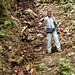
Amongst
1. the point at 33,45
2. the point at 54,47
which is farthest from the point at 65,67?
the point at 33,45

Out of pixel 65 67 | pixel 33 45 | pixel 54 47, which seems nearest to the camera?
pixel 65 67

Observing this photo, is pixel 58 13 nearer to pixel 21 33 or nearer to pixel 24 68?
pixel 21 33

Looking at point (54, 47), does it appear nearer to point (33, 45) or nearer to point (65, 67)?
point (33, 45)

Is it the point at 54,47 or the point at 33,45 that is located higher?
the point at 33,45

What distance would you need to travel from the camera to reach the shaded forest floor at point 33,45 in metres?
4.79

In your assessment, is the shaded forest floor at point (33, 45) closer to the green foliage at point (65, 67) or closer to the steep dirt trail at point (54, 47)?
the steep dirt trail at point (54, 47)

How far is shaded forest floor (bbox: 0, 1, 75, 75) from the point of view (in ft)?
15.7

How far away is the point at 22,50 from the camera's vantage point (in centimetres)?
603

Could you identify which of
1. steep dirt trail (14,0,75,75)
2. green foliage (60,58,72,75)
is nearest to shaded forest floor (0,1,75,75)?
steep dirt trail (14,0,75,75)

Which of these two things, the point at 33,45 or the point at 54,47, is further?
the point at 33,45

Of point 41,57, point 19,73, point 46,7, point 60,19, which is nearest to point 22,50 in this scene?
point 41,57

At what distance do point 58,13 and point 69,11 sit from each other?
1100 mm

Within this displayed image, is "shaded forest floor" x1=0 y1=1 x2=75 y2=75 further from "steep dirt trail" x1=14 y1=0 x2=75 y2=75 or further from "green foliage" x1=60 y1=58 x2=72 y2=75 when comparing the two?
"green foliage" x1=60 y1=58 x2=72 y2=75

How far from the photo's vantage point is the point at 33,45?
6746 mm
